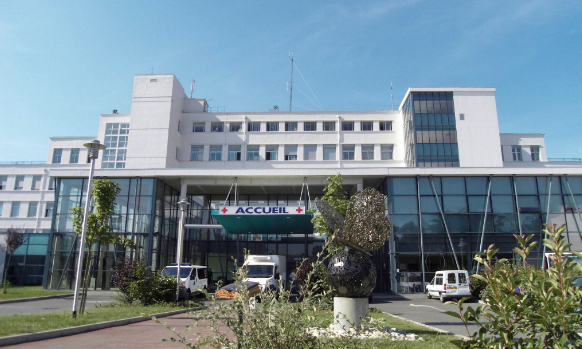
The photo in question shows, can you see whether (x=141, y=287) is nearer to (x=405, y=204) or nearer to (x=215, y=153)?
(x=405, y=204)

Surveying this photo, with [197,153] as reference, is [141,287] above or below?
below

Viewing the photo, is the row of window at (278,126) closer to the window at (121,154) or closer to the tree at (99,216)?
the window at (121,154)

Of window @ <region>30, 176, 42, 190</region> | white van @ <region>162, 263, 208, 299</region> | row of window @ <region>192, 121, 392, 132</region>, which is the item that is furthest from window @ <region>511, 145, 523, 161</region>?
window @ <region>30, 176, 42, 190</region>

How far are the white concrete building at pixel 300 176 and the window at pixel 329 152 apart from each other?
13cm

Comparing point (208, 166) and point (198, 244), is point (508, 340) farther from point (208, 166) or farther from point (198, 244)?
point (208, 166)

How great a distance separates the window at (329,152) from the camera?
1560 inches

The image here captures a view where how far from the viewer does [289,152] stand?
39844 millimetres

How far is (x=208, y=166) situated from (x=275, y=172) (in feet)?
38.4

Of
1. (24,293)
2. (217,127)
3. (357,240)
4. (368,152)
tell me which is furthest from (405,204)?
(24,293)

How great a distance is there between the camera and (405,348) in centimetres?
801

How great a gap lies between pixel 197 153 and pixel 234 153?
3.54 m

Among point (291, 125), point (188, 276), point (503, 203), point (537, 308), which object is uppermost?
point (291, 125)

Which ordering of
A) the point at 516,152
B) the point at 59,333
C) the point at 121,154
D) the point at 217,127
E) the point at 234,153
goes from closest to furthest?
the point at 59,333 → the point at 234,153 → the point at 217,127 → the point at 516,152 → the point at 121,154

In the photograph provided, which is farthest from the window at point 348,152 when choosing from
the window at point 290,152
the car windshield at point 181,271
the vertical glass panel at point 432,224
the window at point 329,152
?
the car windshield at point 181,271
